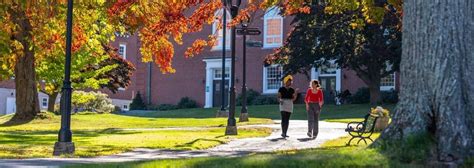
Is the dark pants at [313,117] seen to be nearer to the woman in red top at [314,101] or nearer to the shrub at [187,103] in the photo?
the woman in red top at [314,101]

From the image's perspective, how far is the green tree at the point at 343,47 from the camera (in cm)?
3516

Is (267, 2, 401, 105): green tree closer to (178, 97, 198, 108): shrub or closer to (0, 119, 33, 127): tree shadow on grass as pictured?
(178, 97, 198, 108): shrub

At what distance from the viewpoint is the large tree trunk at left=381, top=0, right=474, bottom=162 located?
311 inches

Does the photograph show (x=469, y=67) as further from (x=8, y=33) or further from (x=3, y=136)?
(x=3, y=136)

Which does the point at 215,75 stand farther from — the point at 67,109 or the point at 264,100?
the point at 67,109

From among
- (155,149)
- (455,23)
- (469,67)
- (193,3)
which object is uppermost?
(193,3)

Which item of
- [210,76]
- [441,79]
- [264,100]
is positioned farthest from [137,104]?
[441,79]

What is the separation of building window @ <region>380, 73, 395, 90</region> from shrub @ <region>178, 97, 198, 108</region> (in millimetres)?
13792

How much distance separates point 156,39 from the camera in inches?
777

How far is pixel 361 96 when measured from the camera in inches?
1642

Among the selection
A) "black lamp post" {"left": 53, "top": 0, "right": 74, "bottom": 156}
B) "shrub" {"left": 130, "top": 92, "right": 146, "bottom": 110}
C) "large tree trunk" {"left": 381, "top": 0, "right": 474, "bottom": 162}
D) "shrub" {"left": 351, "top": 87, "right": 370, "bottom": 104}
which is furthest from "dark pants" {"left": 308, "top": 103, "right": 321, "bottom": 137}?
"shrub" {"left": 130, "top": 92, "right": 146, "bottom": 110}

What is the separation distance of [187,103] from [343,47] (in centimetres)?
1671

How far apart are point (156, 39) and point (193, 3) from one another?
8.38 ft

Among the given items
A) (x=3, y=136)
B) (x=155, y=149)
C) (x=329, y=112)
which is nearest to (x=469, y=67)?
(x=155, y=149)
